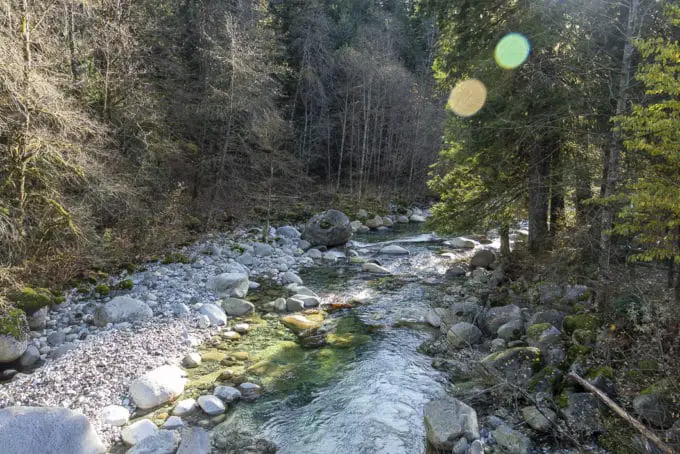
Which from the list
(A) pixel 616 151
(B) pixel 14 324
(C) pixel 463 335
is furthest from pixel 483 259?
(B) pixel 14 324

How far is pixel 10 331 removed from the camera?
698cm

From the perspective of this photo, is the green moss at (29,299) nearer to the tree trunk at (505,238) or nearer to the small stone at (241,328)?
the small stone at (241,328)

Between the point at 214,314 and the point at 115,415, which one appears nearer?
the point at 115,415

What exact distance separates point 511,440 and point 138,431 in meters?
4.61

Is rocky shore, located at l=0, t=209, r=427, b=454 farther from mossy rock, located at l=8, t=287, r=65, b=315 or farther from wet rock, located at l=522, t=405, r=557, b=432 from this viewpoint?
wet rock, located at l=522, t=405, r=557, b=432

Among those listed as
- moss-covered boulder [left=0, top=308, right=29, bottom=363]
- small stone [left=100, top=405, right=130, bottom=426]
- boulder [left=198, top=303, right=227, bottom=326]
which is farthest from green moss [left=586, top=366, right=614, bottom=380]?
moss-covered boulder [left=0, top=308, right=29, bottom=363]

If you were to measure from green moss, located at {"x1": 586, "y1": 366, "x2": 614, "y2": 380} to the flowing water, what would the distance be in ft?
6.84

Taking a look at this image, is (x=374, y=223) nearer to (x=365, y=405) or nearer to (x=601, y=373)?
(x=365, y=405)

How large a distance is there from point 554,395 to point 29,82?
10.2 metres

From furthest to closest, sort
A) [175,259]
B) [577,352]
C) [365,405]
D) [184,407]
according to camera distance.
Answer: [175,259]
[365,405]
[577,352]
[184,407]

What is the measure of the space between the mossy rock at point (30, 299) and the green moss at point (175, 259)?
4.12 m

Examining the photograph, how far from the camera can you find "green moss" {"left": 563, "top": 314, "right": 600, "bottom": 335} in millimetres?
6646

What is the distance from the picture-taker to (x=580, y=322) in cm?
685

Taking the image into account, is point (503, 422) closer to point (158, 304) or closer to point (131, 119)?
point (158, 304)
